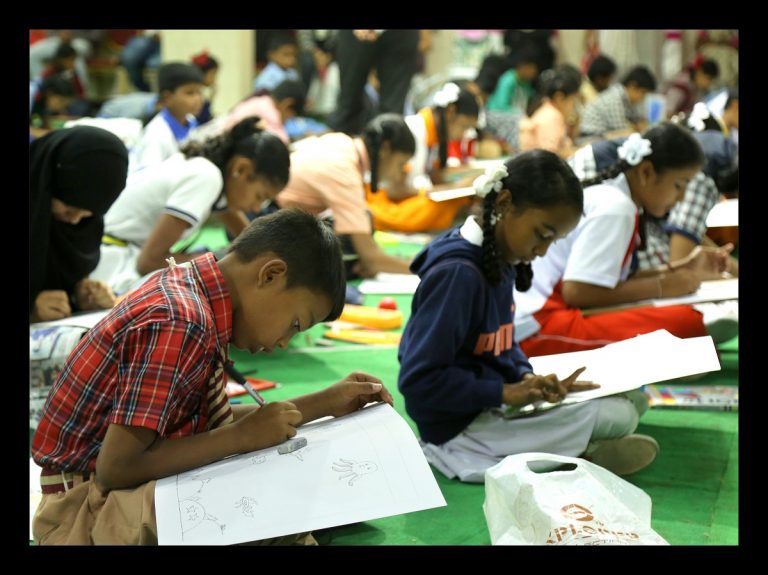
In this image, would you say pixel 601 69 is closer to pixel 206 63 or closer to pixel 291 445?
pixel 206 63

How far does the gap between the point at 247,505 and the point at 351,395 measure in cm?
32

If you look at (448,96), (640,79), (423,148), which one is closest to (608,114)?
(640,79)

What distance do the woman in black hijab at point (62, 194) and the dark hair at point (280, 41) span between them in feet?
15.5

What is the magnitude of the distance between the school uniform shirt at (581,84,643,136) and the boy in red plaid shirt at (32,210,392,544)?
6240mm

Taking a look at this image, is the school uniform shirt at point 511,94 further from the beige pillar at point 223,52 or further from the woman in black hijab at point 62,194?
the woman in black hijab at point 62,194

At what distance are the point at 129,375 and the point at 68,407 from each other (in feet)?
0.52

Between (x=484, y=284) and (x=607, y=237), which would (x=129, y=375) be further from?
(x=607, y=237)

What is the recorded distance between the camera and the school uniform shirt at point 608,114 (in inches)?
299

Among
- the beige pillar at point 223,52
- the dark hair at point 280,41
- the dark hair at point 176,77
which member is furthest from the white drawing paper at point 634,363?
the beige pillar at point 223,52

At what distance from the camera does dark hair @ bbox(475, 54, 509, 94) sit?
871cm

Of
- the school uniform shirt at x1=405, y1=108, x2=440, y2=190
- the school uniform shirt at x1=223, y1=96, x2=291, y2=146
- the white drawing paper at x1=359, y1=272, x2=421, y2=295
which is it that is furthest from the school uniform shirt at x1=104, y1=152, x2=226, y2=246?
the school uniform shirt at x1=223, y1=96, x2=291, y2=146

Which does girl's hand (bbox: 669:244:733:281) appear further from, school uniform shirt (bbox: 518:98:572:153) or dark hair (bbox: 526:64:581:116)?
dark hair (bbox: 526:64:581:116)

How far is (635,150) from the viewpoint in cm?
293

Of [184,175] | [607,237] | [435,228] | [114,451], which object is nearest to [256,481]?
[114,451]
